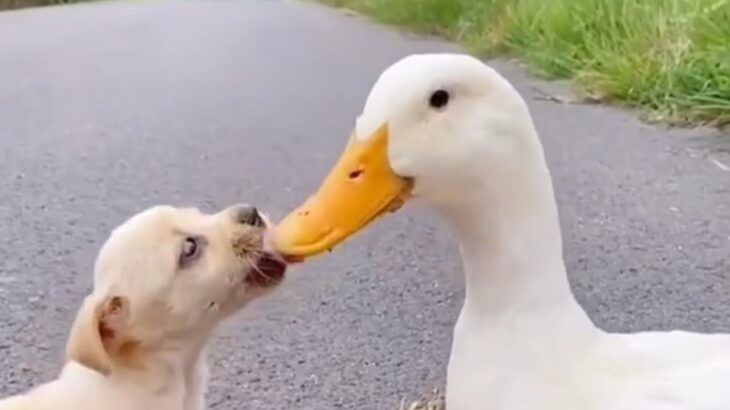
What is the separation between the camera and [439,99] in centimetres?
115

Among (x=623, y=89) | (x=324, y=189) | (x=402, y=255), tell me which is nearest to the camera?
(x=324, y=189)

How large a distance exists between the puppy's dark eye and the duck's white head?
0.21m

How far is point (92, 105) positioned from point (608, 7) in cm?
149

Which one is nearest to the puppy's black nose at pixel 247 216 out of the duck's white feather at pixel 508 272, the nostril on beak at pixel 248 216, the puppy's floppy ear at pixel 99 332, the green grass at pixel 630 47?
the nostril on beak at pixel 248 216

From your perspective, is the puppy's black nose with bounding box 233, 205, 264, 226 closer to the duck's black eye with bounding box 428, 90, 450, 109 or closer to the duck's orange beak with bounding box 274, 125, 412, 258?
the duck's orange beak with bounding box 274, 125, 412, 258

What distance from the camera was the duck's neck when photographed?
118 cm

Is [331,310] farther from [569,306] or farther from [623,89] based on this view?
[623,89]

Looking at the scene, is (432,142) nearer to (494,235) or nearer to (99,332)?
(494,235)

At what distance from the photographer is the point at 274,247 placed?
1253mm

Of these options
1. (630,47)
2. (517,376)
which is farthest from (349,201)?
(630,47)

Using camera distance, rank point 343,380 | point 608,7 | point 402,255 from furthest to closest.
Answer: point 608,7
point 402,255
point 343,380

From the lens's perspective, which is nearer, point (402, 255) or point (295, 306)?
point (295, 306)

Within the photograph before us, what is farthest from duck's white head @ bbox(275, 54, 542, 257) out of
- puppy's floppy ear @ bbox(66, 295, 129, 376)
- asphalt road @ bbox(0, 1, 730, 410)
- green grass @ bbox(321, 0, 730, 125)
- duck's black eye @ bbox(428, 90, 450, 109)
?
green grass @ bbox(321, 0, 730, 125)

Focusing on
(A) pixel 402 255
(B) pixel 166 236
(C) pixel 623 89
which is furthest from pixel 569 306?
(C) pixel 623 89
